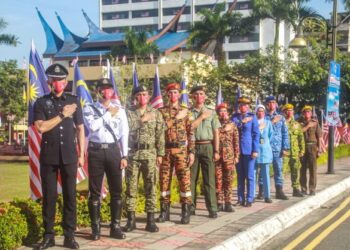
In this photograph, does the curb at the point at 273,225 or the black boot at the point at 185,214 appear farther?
the black boot at the point at 185,214

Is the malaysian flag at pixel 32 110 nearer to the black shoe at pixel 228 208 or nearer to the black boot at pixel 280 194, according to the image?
the black shoe at pixel 228 208

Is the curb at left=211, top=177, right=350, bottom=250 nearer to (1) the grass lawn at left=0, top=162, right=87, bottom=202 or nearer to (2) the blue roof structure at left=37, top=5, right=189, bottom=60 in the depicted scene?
(1) the grass lawn at left=0, top=162, right=87, bottom=202

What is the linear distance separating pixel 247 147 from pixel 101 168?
139 inches

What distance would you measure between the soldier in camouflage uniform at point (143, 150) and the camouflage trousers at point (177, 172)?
47cm

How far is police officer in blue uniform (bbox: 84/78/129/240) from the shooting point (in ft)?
21.5

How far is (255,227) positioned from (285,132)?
3.34m

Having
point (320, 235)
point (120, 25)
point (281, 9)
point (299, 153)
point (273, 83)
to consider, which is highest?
point (120, 25)

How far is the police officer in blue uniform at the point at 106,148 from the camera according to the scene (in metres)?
6.55

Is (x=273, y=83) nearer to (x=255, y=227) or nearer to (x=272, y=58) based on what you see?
(x=272, y=58)

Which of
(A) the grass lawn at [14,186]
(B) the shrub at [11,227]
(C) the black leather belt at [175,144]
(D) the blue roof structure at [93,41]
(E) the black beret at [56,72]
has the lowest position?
(A) the grass lawn at [14,186]

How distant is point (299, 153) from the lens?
10680 millimetres

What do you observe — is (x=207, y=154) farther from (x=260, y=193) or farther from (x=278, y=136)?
(x=260, y=193)

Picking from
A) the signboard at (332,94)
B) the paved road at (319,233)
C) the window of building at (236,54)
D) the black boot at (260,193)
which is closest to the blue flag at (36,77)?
→ the paved road at (319,233)

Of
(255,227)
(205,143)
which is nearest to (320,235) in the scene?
(255,227)
